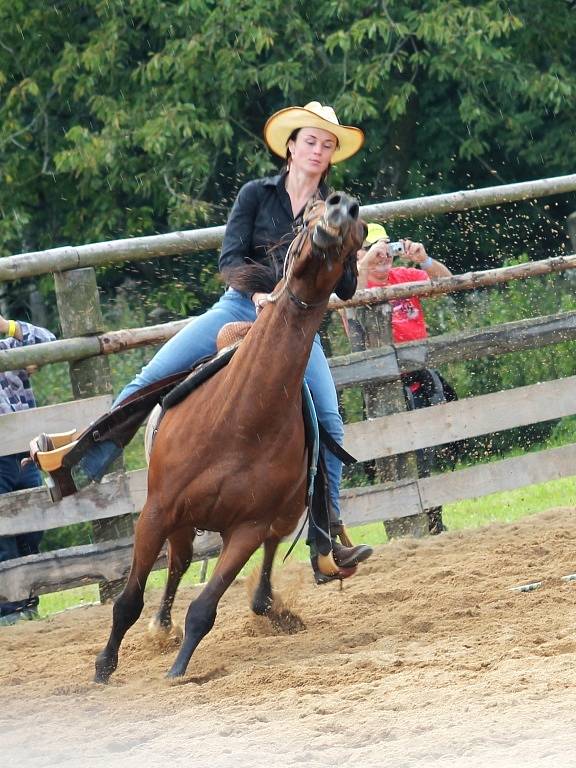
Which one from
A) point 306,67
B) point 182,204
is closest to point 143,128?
point 182,204

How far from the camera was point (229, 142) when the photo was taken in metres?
14.1

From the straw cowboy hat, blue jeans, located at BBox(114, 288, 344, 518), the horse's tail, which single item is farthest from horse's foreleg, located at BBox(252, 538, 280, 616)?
the straw cowboy hat

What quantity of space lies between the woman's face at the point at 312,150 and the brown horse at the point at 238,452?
27.5 inches

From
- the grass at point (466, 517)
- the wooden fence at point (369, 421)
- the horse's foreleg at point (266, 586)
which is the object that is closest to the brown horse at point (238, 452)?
the horse's foreleg at point (266, 586)

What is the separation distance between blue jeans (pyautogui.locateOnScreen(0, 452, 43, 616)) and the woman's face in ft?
7.91

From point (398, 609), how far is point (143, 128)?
829cm

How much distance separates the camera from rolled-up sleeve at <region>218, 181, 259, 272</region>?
5762mm

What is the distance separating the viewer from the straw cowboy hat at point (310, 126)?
18.9 ft

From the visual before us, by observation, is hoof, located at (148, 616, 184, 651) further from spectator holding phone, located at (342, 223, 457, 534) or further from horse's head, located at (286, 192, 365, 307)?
spectator holding phone, located at (342, 223, 457, 534)

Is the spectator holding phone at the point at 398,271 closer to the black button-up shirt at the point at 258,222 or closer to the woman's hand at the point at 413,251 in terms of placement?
the woman's hand at the point at 413,251

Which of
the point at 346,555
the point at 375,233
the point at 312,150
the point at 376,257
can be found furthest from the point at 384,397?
the point at 312,150

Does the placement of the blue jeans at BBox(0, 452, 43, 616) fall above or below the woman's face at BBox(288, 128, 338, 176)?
below

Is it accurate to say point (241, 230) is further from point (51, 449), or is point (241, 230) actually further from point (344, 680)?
point (344, 680)

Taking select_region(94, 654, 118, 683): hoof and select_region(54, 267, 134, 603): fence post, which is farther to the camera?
select_region(54, 267, 134, 603): fence post
